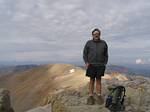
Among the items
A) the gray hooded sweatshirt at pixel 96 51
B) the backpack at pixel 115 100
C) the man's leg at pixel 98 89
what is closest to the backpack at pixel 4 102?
the man's leg at pixel 98 89

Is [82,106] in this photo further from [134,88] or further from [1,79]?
[1,79]

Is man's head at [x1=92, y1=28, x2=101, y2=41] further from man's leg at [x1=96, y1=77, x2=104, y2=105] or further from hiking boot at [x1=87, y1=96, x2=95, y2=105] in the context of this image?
hiking boot at [x1=87, y1=96, x2=95, y2=105]

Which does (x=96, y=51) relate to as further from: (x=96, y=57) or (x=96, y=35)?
(x=96, y=35)

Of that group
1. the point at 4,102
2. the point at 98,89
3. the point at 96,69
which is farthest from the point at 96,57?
the point at 4,102

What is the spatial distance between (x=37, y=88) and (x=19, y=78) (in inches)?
909

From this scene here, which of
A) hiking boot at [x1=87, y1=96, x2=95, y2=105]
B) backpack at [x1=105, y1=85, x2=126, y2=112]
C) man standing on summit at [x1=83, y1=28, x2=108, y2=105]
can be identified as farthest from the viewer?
hiking boot at [x1=87, y1=96, x2=95, y2=105]

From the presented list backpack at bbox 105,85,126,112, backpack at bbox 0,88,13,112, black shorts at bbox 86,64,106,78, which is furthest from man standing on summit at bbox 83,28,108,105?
backpack at bbox 0,88,13,112

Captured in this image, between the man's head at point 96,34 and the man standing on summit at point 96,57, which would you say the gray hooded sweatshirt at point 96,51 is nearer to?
the man standing on summit at point 96,57

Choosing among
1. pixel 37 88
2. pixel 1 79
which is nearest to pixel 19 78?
pixel 1 79

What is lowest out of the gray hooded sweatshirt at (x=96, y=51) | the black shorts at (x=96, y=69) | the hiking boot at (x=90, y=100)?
the hiking boot at (x=90, y=100)

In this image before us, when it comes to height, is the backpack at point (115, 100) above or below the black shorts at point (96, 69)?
below

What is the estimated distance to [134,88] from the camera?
67.2 feet

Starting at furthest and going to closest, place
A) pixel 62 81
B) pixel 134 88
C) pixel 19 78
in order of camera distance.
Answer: pixel 19 78, pixel 62 81, pixel 134 88

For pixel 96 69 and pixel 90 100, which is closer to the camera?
pixel 96 69
